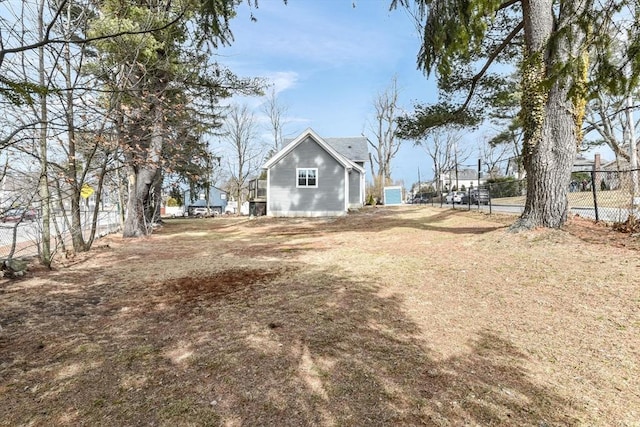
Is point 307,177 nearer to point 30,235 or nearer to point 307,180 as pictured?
point 307,180

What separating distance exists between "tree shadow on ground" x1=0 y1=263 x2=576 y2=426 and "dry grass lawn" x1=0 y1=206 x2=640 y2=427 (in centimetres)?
1

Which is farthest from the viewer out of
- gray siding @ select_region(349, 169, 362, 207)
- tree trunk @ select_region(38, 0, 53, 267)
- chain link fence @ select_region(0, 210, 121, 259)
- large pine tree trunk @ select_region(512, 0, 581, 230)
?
gray siding @ select_region(349, 169, 362, 207)

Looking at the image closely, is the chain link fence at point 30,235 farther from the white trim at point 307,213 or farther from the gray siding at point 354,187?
the gray siding at point 354,187

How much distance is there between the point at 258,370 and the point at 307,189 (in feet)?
57.0

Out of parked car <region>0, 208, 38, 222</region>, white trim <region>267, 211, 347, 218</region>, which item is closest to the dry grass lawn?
parked car <region>0, 208, 38, 222</region>

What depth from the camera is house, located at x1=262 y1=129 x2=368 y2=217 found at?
64.7 feet

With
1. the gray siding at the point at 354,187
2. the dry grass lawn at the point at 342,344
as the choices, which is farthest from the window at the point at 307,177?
the dry grass lawn at the point at 342,344

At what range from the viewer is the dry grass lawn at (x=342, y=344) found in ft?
7.40

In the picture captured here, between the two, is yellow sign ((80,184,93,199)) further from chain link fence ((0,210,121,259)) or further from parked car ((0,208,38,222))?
parked car ((0,208,38,222))

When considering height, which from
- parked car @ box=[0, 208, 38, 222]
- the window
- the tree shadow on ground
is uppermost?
the window

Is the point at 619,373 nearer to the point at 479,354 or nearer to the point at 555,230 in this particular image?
the point at 479,354

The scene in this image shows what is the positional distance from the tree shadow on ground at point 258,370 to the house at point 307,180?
612 inches

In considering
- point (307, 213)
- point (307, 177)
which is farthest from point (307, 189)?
point (307, 213)

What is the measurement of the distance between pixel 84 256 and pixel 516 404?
9.45m
